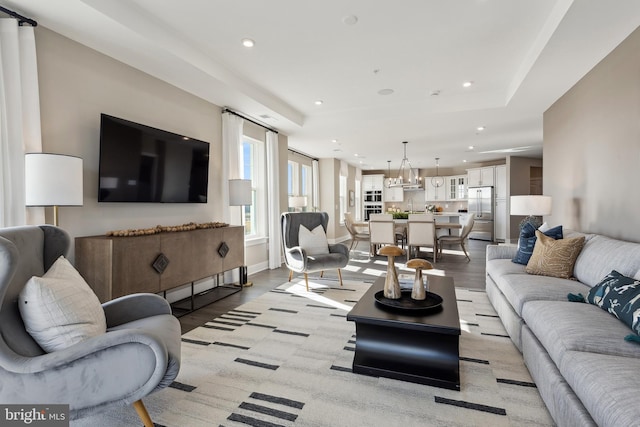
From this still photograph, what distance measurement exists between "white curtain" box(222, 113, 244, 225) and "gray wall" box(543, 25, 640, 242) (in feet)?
14.3

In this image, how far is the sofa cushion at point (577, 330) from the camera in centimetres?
156

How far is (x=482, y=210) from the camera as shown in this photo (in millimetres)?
10234

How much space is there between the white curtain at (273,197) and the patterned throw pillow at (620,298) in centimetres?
455

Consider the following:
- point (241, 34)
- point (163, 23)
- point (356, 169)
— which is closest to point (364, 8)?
point (241, 34)

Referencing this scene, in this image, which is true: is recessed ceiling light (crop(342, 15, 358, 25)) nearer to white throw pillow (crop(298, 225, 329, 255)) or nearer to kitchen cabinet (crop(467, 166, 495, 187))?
white throw pillow (crop(298, 225, 329, 255))

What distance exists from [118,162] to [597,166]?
486 centimetres

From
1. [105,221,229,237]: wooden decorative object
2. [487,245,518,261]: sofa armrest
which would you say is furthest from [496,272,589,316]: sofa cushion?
[105,221,229,237]: wooden decorative object

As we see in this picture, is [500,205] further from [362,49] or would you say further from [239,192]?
[239,192]

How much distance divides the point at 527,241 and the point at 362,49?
8.75ft

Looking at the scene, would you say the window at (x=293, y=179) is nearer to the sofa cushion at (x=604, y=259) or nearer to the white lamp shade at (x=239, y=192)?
the white lamp shade at (x=239, y=192)

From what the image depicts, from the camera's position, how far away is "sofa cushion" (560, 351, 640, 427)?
1.14 meters

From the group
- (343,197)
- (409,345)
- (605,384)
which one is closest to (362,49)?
(409,345)

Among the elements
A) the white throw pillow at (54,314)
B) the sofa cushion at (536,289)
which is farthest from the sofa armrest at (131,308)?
the sofa cushion at (536,289)

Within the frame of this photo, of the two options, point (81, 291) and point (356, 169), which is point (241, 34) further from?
point (356, 169)
